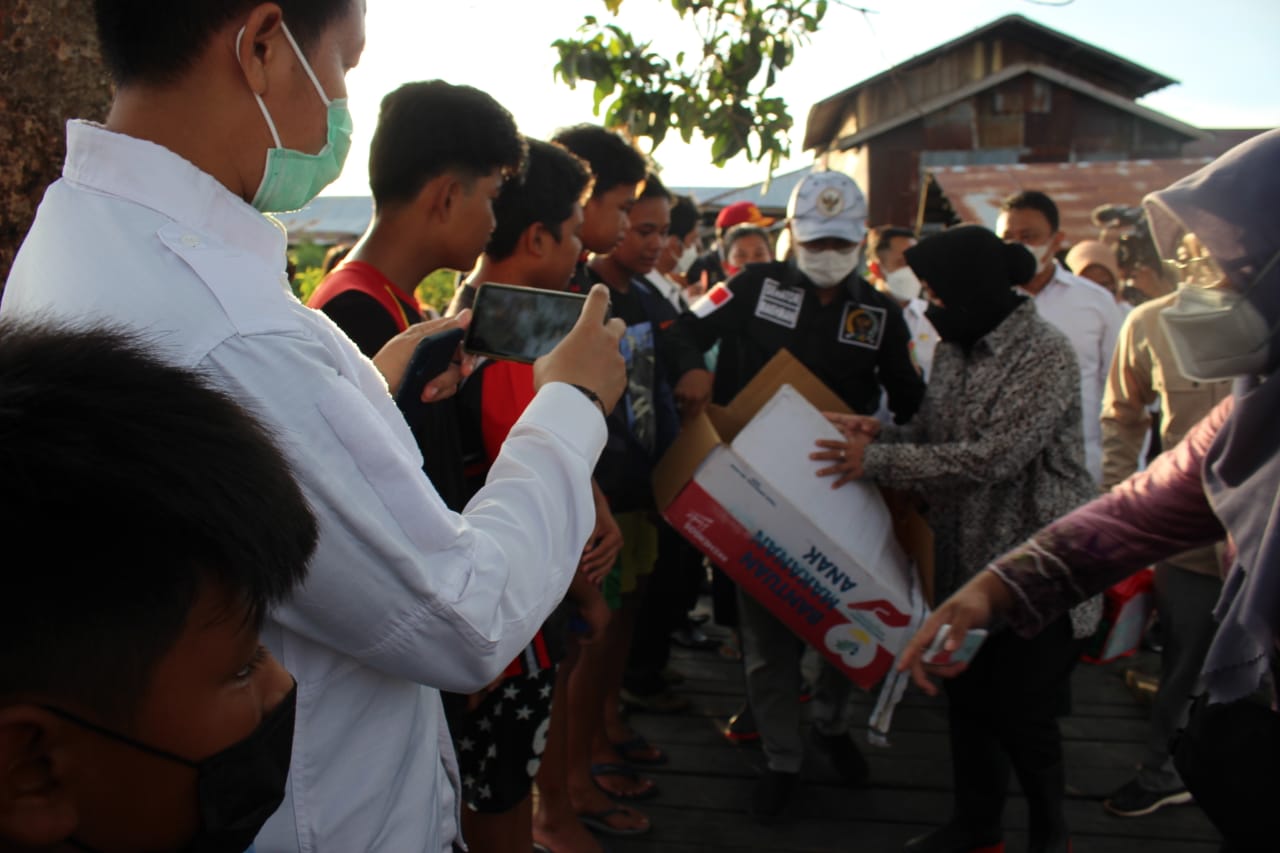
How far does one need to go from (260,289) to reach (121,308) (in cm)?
13

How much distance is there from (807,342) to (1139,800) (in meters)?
1.99

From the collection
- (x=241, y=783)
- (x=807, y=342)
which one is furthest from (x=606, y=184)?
(x=241, y=783)

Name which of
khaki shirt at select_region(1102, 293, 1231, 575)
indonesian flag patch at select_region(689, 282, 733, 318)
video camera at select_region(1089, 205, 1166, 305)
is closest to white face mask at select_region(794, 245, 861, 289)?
indonesian flag patch at select_region(689, 282, 733, 318)

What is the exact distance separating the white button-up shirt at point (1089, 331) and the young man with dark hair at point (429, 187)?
10.9ft

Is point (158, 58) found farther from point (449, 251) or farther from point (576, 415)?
point (449, 251)

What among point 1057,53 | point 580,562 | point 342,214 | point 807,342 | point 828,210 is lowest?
point 580,562

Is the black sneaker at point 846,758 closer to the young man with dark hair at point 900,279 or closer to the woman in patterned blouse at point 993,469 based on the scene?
the woman in patterned blouse at point 993,469

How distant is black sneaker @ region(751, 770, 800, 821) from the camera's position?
11.0 ft

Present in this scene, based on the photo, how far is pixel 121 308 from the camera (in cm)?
93

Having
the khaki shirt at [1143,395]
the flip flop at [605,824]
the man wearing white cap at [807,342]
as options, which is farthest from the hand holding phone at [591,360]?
the khaki shirt at [1143,395]

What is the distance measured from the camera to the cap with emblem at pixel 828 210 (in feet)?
11.6

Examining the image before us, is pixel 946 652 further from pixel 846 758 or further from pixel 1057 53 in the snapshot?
pixel 1057 53

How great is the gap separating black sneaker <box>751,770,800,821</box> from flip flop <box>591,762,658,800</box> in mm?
374

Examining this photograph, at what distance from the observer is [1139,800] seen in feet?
11.2
